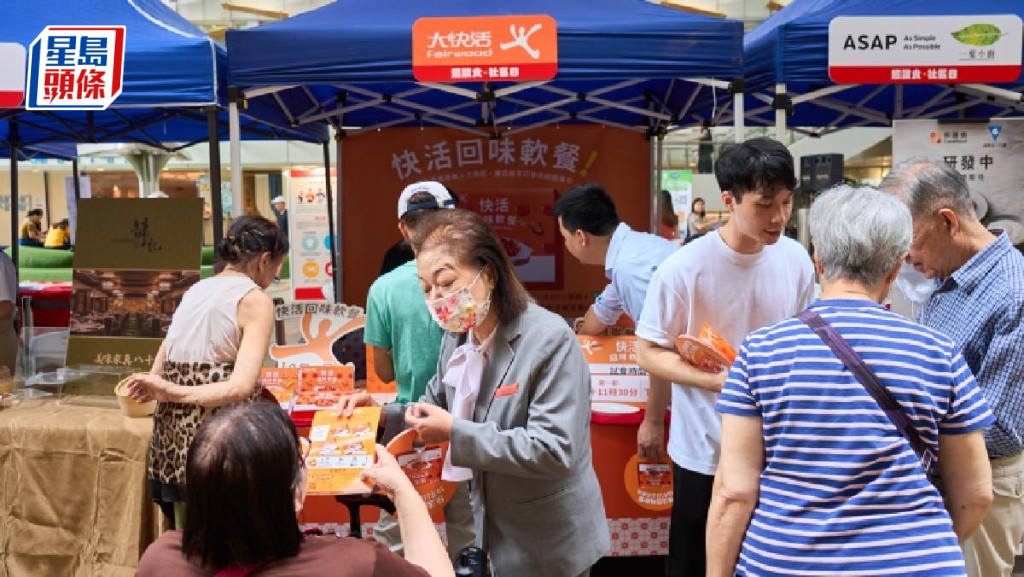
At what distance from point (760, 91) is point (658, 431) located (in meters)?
2.58

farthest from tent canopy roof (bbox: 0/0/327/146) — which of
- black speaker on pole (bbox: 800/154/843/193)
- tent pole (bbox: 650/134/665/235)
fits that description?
tent pole (bbox: 650/134/665/235)

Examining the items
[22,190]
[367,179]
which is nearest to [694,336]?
[367,179]

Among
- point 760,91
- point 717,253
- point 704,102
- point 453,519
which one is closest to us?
point 717,253

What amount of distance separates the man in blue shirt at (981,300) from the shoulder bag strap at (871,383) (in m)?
0.61

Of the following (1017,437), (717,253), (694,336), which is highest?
(717,253)

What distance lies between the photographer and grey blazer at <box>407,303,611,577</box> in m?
1.86

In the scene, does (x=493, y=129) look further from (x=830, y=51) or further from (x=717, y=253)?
(x=717, y=253)

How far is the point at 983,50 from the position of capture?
13.7ft

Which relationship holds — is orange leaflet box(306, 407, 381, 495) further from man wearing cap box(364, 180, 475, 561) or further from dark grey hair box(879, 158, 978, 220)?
dark grey hair box(879, 158, 978, 220)

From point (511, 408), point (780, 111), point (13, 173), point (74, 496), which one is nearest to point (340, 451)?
point (511, 408)

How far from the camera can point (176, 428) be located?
114 inches

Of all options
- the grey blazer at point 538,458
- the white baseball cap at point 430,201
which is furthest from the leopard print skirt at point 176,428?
the grey blazer at point 538,458

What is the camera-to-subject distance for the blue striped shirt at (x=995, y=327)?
6.53 ft

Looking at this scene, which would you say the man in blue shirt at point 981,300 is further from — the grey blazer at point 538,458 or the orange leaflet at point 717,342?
the grey blazer at point 538,458
